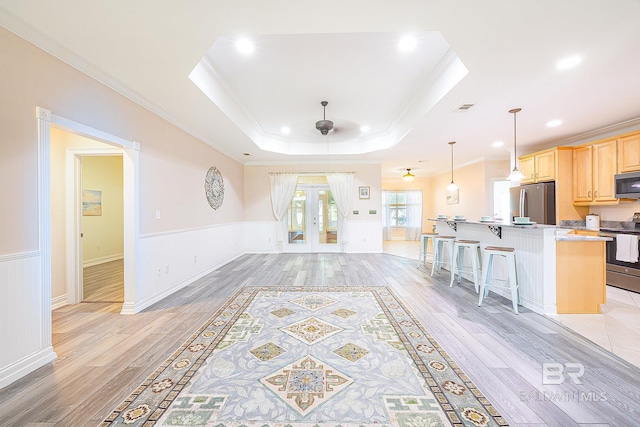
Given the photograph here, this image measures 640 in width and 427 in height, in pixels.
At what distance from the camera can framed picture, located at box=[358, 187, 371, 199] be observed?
7043mm

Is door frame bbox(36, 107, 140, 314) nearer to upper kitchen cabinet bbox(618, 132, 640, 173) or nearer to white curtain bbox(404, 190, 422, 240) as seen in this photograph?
upper kitchen cabinet bbox(618, 132, 640, 173)

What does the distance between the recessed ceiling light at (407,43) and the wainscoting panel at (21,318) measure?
3.77 meters

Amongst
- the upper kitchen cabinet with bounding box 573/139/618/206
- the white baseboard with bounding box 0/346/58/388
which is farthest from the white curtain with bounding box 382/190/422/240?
the white baseboard with bounding box 0/346/58/388

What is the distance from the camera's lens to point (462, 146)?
5.52 metres

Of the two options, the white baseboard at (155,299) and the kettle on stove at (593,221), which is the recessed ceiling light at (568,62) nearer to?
the kettle on stove at (593,221)

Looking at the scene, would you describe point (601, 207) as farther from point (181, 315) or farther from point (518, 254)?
point (181, 315)

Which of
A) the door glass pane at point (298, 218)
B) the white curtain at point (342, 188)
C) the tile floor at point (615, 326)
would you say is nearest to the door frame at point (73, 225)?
the door glass pane at point (298, 218)

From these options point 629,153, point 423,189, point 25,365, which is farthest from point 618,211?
point 25,365

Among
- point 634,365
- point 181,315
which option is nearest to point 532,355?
point 634,365

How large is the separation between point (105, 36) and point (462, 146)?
6.02 metres

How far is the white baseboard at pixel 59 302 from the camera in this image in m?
3.22

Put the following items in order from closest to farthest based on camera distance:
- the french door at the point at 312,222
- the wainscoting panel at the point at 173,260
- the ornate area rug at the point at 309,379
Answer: the ornate area rug at the point at 309,379
the wainscoting panel at the point at 173,260
the french door at the point at 312,222

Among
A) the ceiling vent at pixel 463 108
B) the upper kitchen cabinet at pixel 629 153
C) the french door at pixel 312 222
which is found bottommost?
Answer: the french door at pixel 312 222

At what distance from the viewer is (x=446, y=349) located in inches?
86.0
